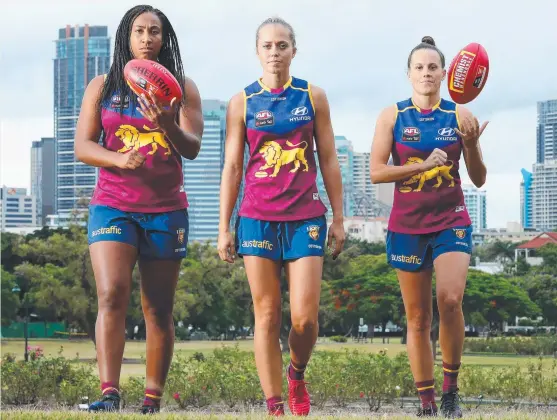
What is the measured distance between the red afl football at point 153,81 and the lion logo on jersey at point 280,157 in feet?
2.80

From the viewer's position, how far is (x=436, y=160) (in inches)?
395

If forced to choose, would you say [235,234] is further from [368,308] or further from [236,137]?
[368,308]

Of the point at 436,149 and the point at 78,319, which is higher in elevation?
the point at 436,149

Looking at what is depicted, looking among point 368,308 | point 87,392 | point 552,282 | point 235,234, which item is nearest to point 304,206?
point 235,234

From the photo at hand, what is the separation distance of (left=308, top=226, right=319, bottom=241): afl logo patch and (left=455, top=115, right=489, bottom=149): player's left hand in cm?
146

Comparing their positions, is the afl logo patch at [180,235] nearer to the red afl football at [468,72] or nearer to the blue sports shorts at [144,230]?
the blue sports shorts at [144,230]

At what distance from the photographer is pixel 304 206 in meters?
9.80

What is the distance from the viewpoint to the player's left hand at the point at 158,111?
927 cm

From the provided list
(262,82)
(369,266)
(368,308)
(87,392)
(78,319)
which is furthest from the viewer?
(369,266)

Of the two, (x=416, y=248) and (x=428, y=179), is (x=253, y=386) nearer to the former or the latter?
(x=416, y=248)

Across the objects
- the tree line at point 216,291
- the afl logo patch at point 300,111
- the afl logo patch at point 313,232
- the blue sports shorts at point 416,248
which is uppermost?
the afl logo patch at point 300,111

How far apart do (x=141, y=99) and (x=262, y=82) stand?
1132 millimetres

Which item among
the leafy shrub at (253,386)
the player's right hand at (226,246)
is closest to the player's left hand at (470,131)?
the player's right hand at (226,246)

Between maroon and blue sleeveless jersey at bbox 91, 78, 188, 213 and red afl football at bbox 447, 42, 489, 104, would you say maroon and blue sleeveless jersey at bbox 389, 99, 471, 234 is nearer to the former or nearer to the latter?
red afl football at bbox 447, 42, 489, 104
